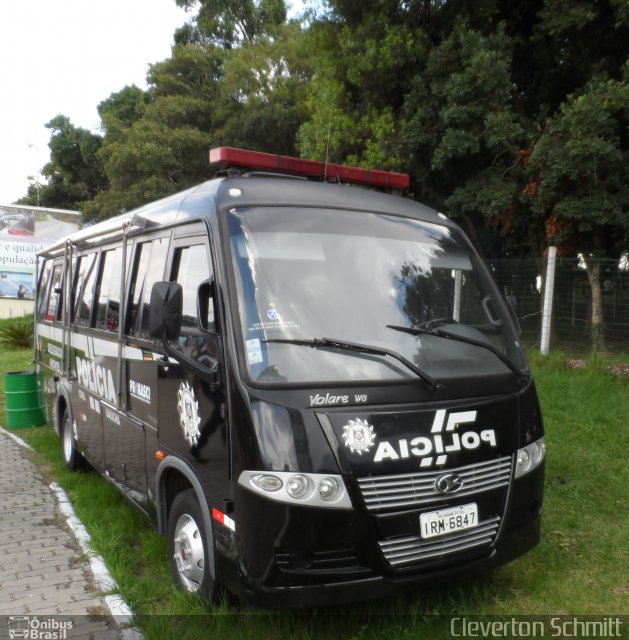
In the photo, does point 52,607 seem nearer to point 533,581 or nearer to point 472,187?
point 533,581

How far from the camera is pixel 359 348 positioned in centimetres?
323

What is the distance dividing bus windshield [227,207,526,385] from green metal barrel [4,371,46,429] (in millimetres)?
6790

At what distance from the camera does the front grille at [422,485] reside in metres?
3.04

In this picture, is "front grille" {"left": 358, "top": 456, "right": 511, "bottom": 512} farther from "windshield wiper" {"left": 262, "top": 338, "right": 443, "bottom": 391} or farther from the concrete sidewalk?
the concrete sidewalk

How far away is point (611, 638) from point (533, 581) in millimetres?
625

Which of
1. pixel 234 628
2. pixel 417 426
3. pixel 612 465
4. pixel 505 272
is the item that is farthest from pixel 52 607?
pixel 505 272

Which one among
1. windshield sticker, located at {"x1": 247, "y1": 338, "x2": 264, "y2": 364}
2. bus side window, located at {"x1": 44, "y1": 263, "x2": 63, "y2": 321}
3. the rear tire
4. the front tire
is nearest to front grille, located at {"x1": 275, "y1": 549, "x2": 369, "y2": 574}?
the front tire

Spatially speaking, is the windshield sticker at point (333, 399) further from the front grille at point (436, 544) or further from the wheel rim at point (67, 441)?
the wheel rim at point (67, 441)

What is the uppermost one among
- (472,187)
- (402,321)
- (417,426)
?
(472,187)

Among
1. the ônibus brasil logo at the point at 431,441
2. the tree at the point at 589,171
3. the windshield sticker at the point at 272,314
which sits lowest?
the ônibus brasil logo at the point at 431,441

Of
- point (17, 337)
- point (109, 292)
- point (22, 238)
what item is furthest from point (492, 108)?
point (22, 238)

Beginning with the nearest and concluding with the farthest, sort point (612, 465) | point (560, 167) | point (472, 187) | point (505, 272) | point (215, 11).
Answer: point (612, 465) < point (560, 167) < point (505, 272) < point (472, 187) < point (215, 11)

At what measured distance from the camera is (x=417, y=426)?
3182 mm

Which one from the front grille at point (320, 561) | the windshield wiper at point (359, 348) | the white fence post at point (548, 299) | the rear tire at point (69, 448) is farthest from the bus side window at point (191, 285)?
the white fence post at point (548, 299)
